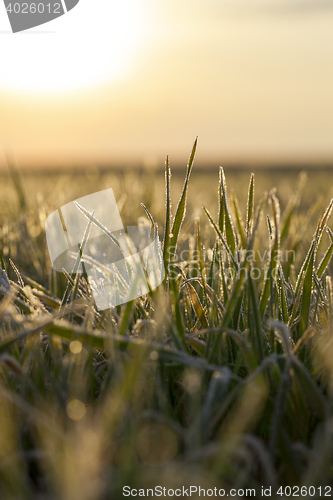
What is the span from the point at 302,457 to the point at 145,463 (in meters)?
Answer: 0.23

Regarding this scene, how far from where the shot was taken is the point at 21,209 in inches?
83.4

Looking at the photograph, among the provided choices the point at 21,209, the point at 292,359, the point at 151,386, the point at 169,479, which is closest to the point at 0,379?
the point at 151,386

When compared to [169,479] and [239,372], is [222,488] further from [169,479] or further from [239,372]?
[239,372]

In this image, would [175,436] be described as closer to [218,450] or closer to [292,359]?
[218,450]

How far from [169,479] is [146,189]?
8.04 feet

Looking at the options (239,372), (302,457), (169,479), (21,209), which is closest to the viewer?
(169,479)

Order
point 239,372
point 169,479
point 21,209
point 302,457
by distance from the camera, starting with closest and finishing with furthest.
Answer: point 169,479 → point 302,457 → point 239,372 → point 21,209

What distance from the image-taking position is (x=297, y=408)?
0.64 m

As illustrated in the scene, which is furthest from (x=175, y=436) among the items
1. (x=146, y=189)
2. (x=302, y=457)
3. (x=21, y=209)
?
(x=146, y=189)

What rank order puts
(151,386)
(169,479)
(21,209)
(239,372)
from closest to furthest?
(169,479)
(151,386)
(239,372)
(21,209)

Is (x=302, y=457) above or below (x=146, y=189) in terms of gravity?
above

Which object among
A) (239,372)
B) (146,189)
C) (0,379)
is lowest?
(146,189)

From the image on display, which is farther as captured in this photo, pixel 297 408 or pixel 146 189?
pixel 146 189

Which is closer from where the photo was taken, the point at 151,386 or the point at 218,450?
the point at 218,450
